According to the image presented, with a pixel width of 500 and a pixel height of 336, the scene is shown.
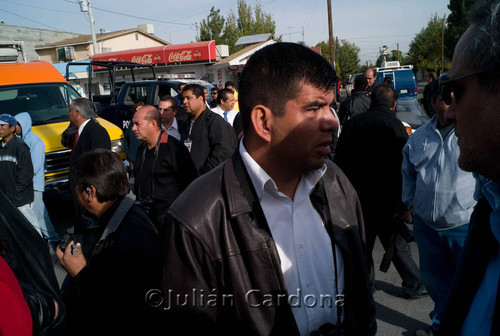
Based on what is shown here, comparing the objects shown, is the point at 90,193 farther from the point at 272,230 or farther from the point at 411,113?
the point at 411,113

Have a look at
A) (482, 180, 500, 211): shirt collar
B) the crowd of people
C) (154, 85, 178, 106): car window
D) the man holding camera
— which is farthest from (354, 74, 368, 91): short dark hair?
(154, 85, 178, 106): car window

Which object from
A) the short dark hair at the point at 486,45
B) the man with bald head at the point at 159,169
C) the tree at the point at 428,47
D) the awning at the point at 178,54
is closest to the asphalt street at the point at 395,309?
the man with bald head at the point at 159,169

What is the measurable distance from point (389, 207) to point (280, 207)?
2.44 metres

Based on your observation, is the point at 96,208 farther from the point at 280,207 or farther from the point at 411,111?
the point at 411,111

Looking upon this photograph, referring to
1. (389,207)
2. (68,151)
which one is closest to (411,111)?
(389,207)

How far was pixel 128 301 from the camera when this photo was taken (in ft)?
6.38

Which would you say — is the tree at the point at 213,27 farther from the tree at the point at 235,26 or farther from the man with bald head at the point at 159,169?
the man with bald head at the point at 159,169

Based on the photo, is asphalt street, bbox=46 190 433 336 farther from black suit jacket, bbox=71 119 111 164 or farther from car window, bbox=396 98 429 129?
car window, bbox=396 98 429 129

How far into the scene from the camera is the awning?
27516mm

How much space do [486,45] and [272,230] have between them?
99 centimetres

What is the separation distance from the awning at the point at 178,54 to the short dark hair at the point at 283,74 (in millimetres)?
27101

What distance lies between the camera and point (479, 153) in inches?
45.7

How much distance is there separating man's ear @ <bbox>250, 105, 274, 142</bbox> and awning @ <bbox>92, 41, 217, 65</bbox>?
27.1m

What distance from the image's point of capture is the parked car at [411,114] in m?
8.39
